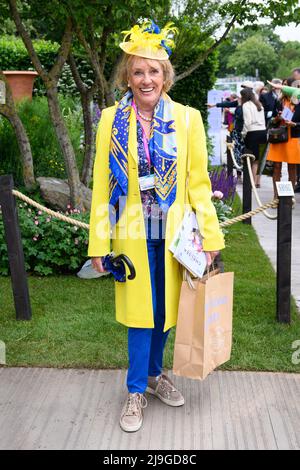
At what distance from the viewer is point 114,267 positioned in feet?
11.0

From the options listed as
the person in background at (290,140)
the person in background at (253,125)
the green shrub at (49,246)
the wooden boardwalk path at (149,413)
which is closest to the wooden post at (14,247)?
the wooden boardwalk path at (149,413)

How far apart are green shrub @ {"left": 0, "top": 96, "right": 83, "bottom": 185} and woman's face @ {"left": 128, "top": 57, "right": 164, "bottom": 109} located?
16.1 ft

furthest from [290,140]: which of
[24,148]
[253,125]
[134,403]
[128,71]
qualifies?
[134,403]

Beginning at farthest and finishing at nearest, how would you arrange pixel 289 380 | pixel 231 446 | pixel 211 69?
pixel 211 69
pixel 289 380
pixel 231 446

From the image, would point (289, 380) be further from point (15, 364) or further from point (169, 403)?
point (15, 364)

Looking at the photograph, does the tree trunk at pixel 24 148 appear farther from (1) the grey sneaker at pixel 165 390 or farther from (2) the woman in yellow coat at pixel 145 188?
(1) the grey sneaker at pixel 165 390

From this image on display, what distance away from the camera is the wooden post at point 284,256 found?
470 cm

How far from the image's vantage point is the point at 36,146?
8.47m

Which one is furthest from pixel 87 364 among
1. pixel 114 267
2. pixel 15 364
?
pixel 114 267

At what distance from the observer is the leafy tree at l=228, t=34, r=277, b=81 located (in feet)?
262

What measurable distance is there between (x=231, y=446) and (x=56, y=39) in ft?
18.6

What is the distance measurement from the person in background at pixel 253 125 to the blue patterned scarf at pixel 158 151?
8031 mm

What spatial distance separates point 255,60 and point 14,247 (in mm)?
79701

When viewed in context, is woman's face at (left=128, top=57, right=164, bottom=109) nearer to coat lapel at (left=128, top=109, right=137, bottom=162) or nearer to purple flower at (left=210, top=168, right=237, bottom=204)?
coat lapel at (left=128, top=109, right=137, bottom=162)
